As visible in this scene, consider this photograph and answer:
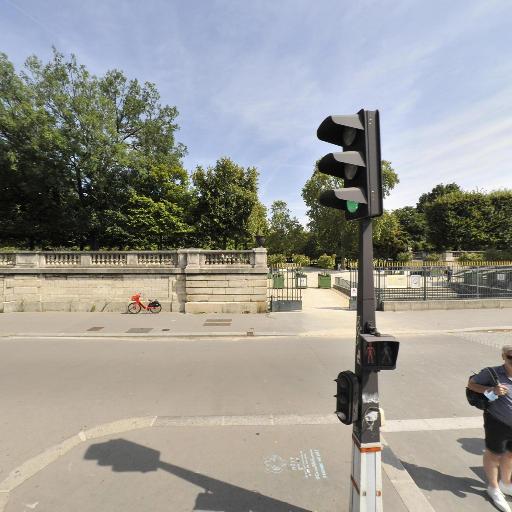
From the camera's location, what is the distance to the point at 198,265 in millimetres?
13680

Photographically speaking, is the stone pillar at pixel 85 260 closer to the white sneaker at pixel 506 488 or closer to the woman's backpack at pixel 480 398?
the woman's backpack at pixel 480 398

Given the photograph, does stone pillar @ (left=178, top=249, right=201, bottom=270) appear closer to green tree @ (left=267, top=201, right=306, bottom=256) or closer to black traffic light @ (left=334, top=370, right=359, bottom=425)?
black traffic light @ (left=334, top=370, right=359, bottom=425)

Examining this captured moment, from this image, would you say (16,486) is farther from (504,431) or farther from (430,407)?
(430,407)

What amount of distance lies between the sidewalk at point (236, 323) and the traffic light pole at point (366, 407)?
7.83 m

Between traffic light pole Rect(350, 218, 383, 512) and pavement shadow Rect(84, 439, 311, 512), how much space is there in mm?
893

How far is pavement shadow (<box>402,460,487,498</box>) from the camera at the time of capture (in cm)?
331

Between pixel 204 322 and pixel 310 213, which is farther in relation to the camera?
pixel 310 213

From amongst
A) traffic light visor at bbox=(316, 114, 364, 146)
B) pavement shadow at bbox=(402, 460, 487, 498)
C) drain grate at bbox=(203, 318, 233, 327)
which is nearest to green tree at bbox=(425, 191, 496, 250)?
drain grate at bbox=(203, 318, 233, 327)

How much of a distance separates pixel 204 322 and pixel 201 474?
8.41 metres

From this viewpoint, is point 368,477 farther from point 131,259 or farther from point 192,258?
point 131,259

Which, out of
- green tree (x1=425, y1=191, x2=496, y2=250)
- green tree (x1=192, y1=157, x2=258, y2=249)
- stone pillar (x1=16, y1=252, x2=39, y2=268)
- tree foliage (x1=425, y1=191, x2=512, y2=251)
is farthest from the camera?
green tree (x1=425, y1=191, x2=496, y2=250)

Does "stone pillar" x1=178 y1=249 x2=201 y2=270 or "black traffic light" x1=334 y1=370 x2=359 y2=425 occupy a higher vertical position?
"stone pillar" x1=178 y1=249 x2=201 y2=270

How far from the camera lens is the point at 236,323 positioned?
38.2 feet

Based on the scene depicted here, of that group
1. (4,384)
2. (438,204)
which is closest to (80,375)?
(4,384)
